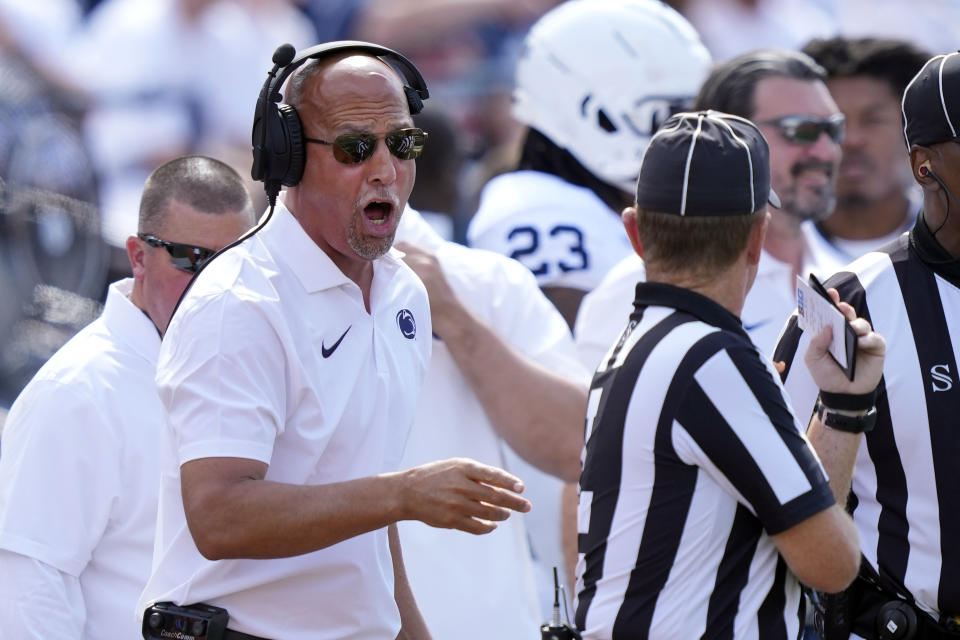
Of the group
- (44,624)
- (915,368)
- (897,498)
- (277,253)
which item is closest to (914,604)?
(897,498)

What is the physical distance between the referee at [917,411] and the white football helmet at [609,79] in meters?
2.01

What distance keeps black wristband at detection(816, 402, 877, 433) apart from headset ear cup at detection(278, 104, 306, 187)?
114cm

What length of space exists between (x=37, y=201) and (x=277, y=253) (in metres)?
5.05

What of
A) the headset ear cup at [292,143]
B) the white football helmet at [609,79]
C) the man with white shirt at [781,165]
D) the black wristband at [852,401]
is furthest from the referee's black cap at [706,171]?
the white football helmet at [609,79]

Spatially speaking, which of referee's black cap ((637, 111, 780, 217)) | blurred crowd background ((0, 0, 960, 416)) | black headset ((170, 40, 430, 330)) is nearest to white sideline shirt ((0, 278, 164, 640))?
black headset ((170, 40, 430, 330))

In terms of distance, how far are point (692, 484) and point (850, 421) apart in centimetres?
51

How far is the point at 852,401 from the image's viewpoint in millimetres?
2787

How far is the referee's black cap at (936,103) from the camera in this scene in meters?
3.14

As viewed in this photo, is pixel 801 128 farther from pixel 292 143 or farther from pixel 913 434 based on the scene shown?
pixel 292 143

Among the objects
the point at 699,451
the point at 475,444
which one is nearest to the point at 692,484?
the point at 699,451

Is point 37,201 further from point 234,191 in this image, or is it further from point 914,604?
point 914,604

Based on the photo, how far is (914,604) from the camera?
3.13m

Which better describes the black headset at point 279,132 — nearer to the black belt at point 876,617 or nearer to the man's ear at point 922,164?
the man's ear at point 922,164

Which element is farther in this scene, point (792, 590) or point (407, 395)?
point (407, 395)
